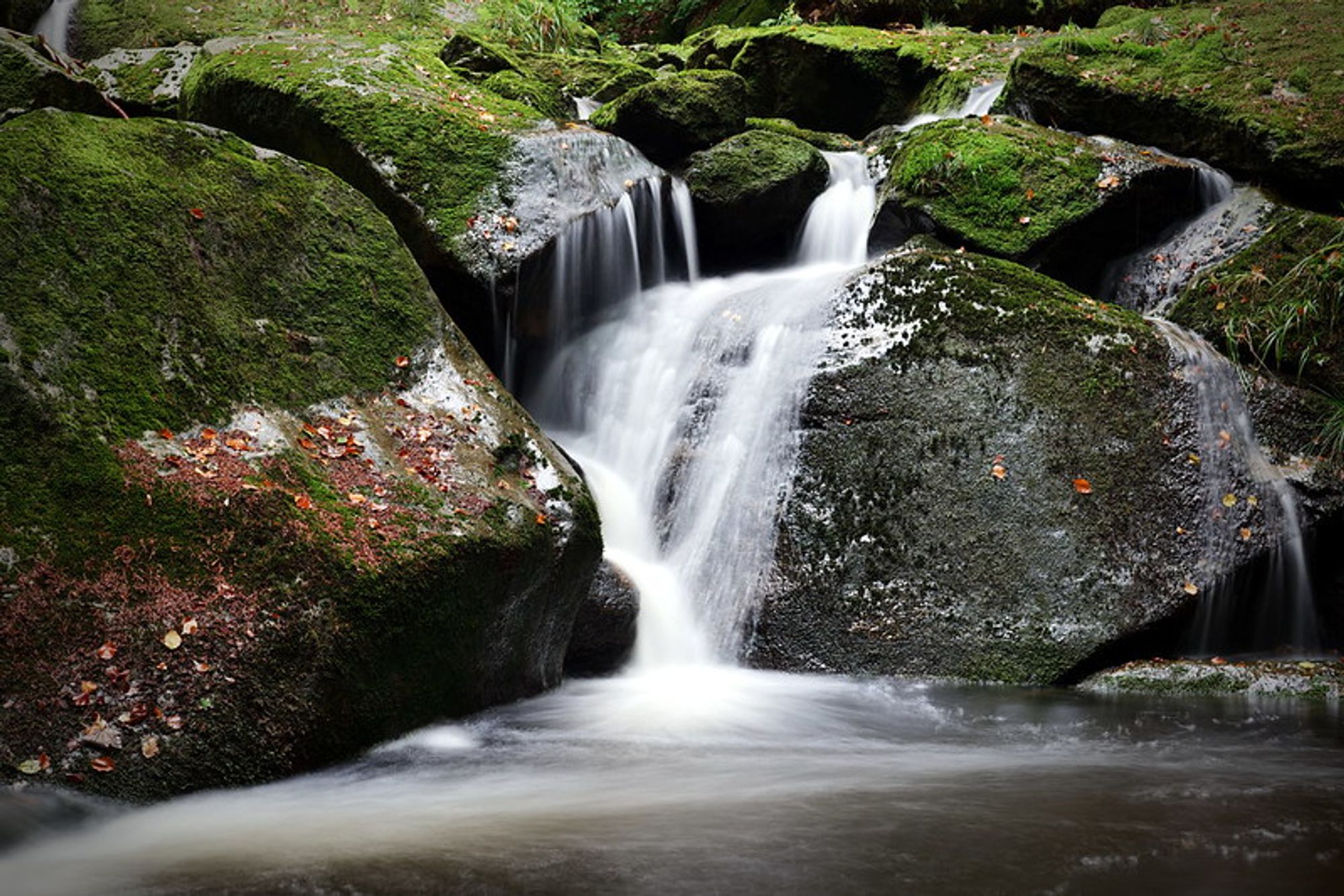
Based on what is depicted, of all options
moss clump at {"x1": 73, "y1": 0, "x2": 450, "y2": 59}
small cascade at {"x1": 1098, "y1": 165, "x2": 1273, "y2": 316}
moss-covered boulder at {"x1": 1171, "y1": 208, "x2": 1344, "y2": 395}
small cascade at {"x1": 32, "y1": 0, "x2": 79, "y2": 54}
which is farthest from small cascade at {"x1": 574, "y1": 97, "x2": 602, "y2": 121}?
small cascade at {"x1": 32, "y1": 0, "x2": 79, "y2": 54}

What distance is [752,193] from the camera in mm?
8531

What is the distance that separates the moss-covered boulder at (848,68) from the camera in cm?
1110

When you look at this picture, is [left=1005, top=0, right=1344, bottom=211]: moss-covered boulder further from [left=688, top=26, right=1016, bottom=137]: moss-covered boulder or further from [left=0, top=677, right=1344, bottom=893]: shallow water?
[left=0, top=677, right=1344, bottom=893]: shallow water

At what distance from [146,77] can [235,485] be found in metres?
8.09

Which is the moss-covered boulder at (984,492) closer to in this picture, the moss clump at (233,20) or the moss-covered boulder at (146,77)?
the moss-covered boulder at (146,77)

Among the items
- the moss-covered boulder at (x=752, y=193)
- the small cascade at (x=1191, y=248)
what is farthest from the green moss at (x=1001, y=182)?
the moss-covered boulder at (x=752, y=193)

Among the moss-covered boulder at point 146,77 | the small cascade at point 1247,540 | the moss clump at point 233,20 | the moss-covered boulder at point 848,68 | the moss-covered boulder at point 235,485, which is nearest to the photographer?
the moss-covered boulder at point 235,485

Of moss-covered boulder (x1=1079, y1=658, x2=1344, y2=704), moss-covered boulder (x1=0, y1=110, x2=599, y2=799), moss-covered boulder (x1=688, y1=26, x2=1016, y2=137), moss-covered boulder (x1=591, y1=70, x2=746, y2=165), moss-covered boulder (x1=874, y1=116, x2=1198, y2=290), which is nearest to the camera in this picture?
moss-covered boulder (x1=0, y1=110, x2=599, y2=799)

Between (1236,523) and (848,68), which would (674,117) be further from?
(1236,523)

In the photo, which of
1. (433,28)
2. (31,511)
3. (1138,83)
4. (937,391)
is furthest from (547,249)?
(433,28)

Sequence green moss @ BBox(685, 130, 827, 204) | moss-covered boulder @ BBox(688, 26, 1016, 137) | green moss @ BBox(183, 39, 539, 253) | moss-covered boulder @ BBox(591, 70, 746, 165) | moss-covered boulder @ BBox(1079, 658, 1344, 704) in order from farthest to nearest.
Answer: moss-covered boulder @ BBox(688, 26, 1016, 137) → moss-covered boulder @ BBox(591, 70, 746, 165) → green moss @ BBox(685, 130, 827, 204) → green moss @ BBox(183, 39, 539, 253) → moss-covered boulder @ BBox(1079, 658, 1344, 704)

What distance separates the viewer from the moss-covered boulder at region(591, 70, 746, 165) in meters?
8.80

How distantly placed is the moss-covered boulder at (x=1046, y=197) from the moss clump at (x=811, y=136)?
70.1 inches

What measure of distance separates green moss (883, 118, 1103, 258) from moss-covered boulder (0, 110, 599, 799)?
4.67 meters
